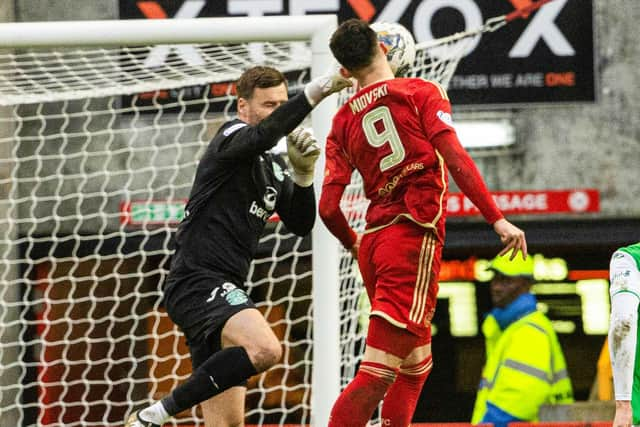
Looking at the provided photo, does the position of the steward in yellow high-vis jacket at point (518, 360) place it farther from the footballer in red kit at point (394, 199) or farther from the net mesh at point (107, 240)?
the footballer in red kit at point (394, 199)

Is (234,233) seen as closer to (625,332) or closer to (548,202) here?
(625,332)

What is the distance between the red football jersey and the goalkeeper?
21cm

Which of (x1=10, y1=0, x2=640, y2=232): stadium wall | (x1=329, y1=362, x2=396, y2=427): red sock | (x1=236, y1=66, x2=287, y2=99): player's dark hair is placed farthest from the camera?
(x1=10, y1=0, x2=640, y2=232): stadium wall

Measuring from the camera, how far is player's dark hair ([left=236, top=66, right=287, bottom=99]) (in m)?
5.25

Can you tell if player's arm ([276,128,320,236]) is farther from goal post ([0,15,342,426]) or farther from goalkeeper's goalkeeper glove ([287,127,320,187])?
goal post ([0,15,342,426])

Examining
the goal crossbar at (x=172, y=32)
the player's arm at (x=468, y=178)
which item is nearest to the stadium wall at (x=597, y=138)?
the goal crossbar at (x=172, y=32)

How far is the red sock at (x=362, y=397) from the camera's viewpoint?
4.52 m

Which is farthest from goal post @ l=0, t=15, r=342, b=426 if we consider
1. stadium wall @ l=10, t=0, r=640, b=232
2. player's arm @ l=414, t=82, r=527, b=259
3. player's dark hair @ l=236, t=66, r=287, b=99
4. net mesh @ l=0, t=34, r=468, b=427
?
player's arm @ l=414, t=82, r=527, b=259

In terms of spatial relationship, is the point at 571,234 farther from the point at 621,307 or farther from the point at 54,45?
the point at 621,307

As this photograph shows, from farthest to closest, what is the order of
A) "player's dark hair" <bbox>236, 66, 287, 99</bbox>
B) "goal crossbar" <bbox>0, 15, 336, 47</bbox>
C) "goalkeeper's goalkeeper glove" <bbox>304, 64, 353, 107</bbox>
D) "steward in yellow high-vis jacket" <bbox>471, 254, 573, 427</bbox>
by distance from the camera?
"steward in yellow high-vis jacket" <bbox>471, 254, 573, 427</bbox> → "goal crossbar" <bbox>0, 15, 336, 47</bbox> → "player's dark hair" <bbox>236, 66, 287, 99</bbox> → "goalkeeper's goalkeeper glove" <bbox>304, 64, 353, 107</bbox>

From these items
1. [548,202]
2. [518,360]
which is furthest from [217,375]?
[548,202]

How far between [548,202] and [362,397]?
587 cm

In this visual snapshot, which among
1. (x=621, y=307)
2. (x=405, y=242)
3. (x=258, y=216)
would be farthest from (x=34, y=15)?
(x=621, y=307)

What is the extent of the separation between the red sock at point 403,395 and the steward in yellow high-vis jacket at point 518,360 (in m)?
1.97
